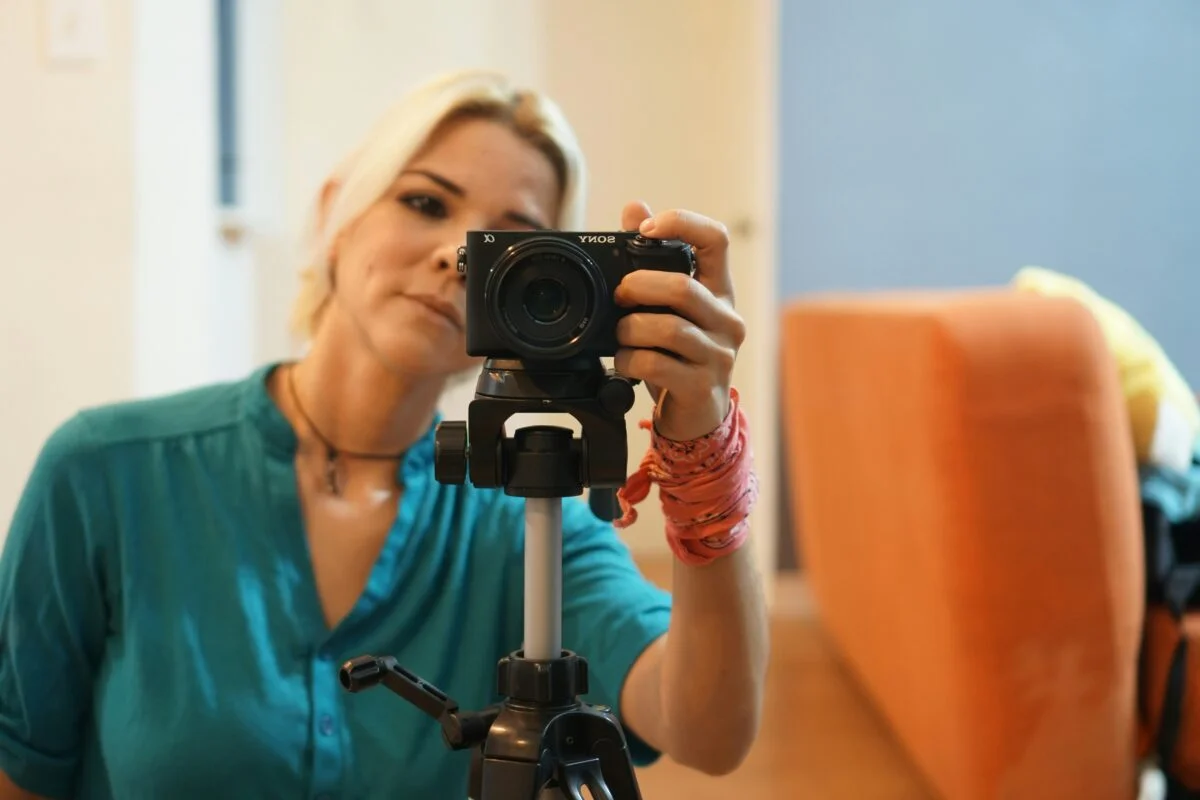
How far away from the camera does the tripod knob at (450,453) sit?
0.56 metres

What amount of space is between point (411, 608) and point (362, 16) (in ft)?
7.38

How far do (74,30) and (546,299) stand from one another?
114 cm

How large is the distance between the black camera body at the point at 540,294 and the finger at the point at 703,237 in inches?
1.3

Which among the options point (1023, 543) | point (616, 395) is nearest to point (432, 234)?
point (616, 395)

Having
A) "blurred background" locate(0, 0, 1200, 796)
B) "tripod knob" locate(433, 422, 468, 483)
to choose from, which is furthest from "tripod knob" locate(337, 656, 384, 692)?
"blurred background" locate(0, 0, 1200, 796)

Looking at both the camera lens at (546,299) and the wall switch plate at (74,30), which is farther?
the wall switch plate at (74,30)

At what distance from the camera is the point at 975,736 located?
1459 mm

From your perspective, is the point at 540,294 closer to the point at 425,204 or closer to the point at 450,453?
the point at 450,453

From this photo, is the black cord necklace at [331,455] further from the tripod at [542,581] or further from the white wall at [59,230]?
the white wall at [59,230]

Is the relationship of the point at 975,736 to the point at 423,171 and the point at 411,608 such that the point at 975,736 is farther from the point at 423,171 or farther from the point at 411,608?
the point at 423,171

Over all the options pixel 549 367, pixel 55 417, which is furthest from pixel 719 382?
pixel 55 417

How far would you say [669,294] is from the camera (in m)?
0.61

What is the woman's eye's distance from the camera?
0.94m

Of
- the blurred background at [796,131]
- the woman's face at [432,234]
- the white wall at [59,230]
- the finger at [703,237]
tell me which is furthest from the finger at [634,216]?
the blurred background at [796,131]
